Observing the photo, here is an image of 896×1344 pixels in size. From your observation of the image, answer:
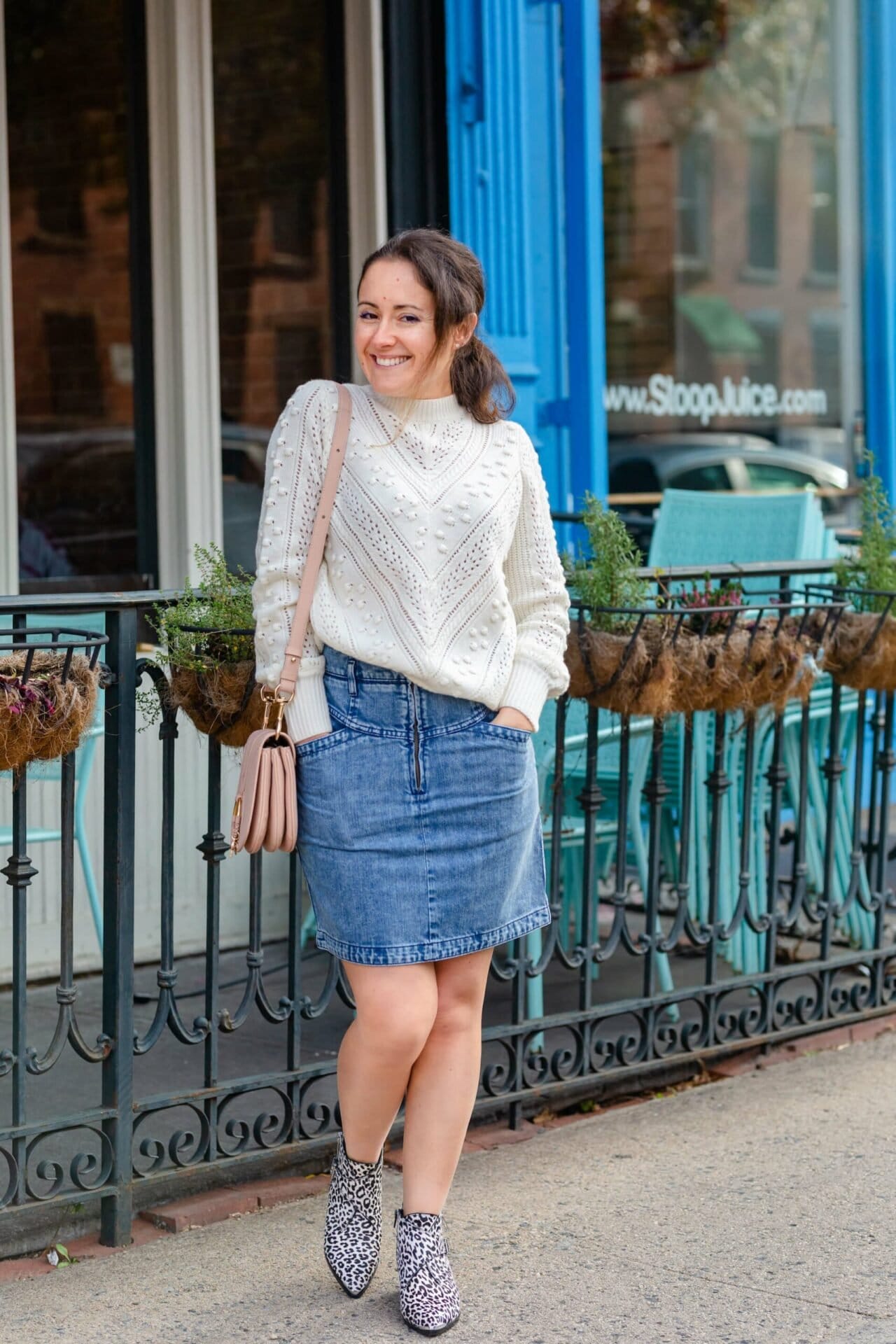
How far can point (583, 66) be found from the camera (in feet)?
19.0

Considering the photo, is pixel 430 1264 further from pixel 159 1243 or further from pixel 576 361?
pixel 576 361

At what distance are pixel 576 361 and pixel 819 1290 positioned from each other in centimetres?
340

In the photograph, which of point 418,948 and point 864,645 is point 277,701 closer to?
point 418,948

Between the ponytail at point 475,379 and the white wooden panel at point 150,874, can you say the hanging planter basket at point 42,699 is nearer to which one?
the ponytail at point 475,379

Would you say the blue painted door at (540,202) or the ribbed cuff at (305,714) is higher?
the blue painted door at (540,202)

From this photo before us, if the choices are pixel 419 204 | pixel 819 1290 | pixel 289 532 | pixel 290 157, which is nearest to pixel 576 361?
pixel 419 204

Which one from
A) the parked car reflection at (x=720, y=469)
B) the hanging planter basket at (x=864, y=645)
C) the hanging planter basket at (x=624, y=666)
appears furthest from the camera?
the parked car reflection at (x=720, y=469)

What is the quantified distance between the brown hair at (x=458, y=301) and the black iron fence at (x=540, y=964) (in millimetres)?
809

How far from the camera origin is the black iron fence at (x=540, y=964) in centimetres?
344

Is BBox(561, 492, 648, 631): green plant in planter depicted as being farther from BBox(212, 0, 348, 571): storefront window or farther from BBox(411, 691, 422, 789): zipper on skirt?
BBox(212, 0, 348, 571): storefront window

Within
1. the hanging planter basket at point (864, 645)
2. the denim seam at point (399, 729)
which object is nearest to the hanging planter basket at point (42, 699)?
the denim seam at point (399, 729)

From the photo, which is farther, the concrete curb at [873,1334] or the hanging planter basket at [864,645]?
the hanging planter basket at [864,645]

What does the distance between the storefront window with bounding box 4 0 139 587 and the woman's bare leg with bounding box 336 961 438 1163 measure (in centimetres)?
267

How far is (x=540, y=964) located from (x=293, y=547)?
153 cm
